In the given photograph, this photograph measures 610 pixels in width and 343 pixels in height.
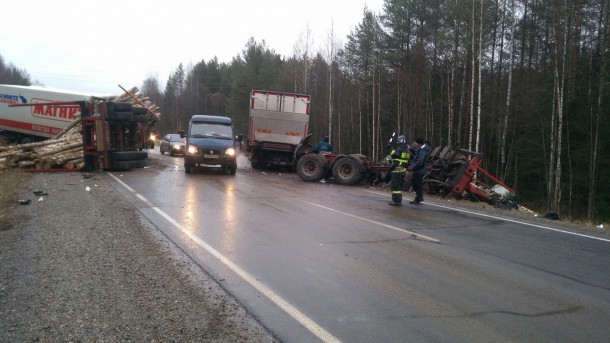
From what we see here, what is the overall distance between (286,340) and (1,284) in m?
3.37

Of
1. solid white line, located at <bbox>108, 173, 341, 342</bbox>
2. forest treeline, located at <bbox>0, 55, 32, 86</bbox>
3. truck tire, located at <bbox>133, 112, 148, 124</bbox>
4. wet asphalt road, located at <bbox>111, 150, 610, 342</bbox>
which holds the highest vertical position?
forest treeline, located at <bbox>0, 55, 32, 86</bbox>

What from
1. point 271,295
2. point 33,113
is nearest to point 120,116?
point 33,113

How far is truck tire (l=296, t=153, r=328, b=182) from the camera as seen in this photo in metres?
18.1

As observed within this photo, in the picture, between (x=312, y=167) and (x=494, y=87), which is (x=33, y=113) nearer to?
(x=312, y=167)

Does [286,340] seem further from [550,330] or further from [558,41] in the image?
[558,41]

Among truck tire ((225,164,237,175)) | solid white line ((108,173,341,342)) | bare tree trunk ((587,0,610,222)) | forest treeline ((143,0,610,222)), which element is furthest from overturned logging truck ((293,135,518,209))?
bare tree trunk ((587,0,610,222))

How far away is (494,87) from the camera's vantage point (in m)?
30.4

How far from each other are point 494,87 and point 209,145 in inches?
789

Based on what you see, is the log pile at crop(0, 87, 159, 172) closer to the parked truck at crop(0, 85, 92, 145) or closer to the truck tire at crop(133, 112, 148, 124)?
the truck tire at crop(133, 112, 148, 124)

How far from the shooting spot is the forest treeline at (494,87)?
23.8m

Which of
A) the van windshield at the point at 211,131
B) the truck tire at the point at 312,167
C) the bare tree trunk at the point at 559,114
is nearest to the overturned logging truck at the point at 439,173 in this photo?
the truck tire at the point at 312,167

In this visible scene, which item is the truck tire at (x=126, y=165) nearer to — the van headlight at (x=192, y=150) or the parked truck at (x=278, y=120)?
the van headlight at (x=192, y=150)

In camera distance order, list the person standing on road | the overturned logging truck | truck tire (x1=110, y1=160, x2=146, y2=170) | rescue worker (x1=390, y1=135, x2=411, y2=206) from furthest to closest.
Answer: truck tire (x1=110, y1=160, x2=146, y2=170)
the overturned logging truck
the person standing on road
rescue worker (x1=390, y1=135, x2=411, y2=206)

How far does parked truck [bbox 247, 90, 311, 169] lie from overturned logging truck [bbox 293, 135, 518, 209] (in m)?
3.59
